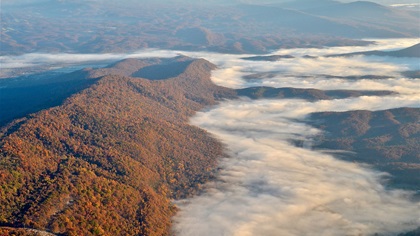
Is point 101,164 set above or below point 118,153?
below

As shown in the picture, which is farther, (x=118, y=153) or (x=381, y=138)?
(x=381, y=138)

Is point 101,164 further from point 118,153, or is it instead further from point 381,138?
point 381,138

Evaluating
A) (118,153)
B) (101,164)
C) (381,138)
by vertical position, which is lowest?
(381,138)

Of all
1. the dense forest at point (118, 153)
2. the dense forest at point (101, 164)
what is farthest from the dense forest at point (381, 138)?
the dense forest at point (101, 164)

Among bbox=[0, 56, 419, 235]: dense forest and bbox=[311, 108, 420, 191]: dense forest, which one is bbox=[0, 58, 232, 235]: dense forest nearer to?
bbox=[0, 56, 419, 235]: dense forest

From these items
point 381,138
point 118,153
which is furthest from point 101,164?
point 381,138

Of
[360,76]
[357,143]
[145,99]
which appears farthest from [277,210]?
[360,76]

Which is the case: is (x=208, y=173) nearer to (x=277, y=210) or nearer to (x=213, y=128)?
(x=277, y=210)

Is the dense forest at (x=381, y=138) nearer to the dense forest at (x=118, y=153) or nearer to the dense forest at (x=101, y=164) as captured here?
the dense forest at (x=118, y=153)

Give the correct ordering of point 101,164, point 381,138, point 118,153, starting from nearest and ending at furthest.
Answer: point 101,164
point 118,153
point 381,138

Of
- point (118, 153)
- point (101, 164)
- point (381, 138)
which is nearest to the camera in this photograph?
point (101, 164)
